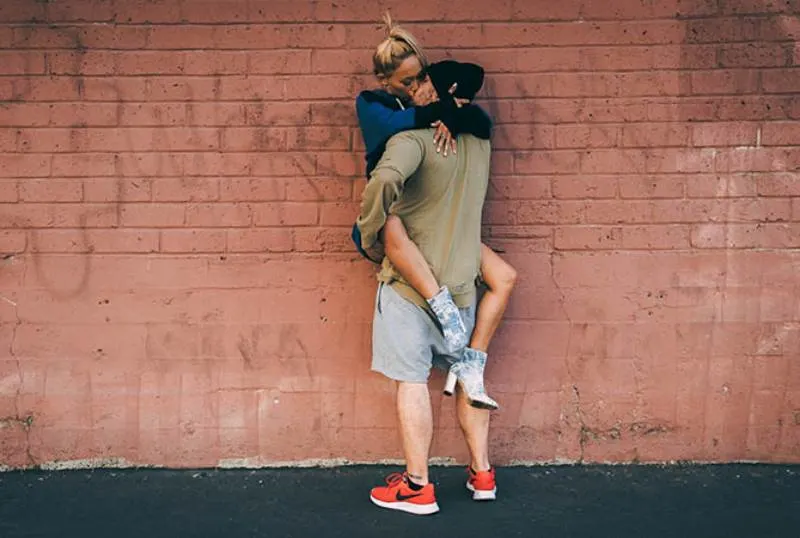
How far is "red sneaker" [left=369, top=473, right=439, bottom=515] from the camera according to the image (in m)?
4.41

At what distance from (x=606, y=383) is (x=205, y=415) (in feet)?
7.06

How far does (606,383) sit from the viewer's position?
4992mm

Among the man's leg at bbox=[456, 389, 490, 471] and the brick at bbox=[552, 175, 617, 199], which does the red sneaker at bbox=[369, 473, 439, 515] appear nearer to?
the man's leg at bbox=[456, 389, 490, 471]

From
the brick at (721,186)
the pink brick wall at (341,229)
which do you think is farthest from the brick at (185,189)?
the brick at (721,186)

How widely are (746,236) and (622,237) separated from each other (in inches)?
25.9

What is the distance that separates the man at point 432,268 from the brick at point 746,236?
1.28 meters

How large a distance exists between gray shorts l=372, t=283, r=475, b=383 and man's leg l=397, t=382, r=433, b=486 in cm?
6

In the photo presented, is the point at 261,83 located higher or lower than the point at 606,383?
higher

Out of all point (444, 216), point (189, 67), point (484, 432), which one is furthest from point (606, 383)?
point (189, 67)

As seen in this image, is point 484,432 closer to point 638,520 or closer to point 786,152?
point 638,520

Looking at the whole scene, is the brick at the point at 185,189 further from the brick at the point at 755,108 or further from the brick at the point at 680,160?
the brick at the point at 755,108

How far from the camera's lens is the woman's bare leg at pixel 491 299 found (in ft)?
15.1

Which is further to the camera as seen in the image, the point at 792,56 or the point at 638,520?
the point at 792,56

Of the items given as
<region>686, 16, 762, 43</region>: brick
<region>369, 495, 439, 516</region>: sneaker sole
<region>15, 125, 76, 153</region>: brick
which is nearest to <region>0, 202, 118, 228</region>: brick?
<region>15, 125, 76, 153</region>: brick
